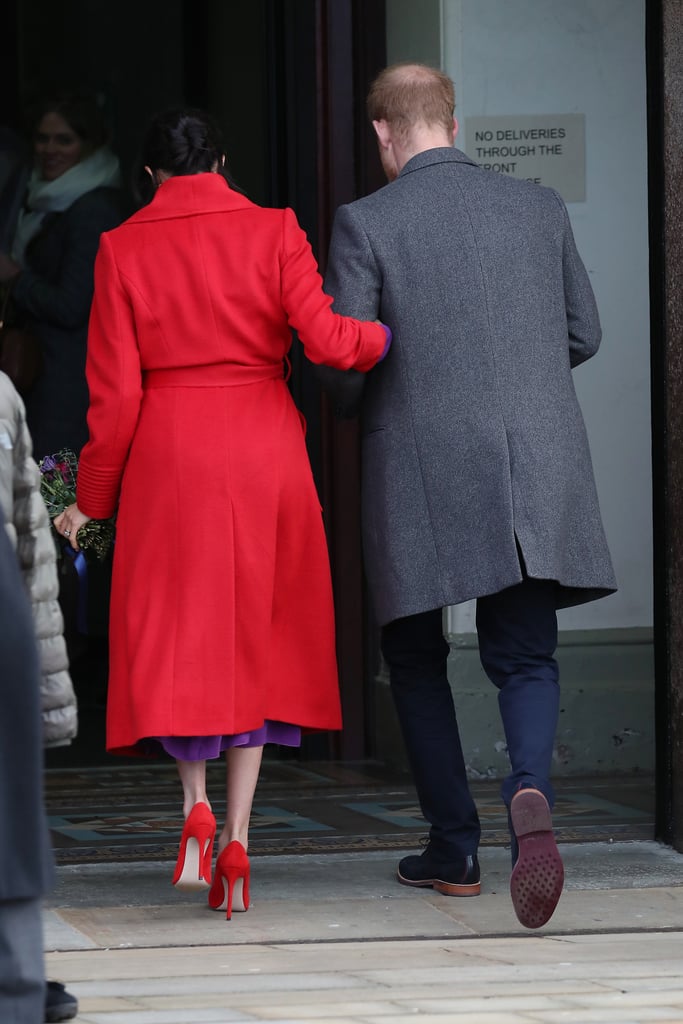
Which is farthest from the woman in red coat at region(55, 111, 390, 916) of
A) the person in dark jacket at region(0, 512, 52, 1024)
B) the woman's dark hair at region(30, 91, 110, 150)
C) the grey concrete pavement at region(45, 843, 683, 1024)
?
the woman's dark hair at region(30, 91, 110, 150)

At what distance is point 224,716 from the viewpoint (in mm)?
4152

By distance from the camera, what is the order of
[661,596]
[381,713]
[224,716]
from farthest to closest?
[381,713], [661,596], [224,716]

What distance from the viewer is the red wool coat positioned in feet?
13.7

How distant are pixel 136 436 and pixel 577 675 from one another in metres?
2.33

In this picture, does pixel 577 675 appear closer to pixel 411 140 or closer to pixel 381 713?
pixel 381 713

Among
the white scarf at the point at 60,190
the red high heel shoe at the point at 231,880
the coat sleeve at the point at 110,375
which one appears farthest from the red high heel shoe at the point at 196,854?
the white scarf at the point at 60,190

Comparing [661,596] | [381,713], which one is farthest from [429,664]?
[381,713]

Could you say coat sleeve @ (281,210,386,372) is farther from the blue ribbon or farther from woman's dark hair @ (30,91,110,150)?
woman's dark hair @ (30,91,110,150)

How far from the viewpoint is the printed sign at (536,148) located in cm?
602

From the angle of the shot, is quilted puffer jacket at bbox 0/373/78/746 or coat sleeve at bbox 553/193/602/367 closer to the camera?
quilted puffer jacket at bbox 0/373/78/746

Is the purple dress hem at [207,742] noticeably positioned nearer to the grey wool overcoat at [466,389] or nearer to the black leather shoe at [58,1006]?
the grey wool overcoat at [466,389]

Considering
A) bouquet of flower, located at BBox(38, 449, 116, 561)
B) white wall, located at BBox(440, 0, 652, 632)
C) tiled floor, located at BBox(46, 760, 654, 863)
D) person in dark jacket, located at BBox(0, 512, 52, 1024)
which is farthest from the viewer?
white wall, located at BBox(440, 0, 652, 632)

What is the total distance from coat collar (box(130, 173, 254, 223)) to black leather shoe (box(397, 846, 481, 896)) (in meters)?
1.50

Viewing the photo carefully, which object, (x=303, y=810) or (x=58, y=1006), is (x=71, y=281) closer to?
(x=303, y=810)
